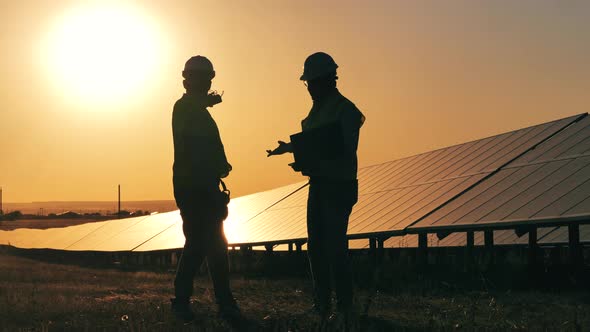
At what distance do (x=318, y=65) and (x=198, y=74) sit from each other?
1128 mm

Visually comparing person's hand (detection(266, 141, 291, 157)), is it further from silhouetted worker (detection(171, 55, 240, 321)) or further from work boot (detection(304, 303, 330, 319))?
work boot (detection(304, 303, 330, 319))

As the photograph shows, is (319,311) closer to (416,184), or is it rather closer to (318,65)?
(318,65)

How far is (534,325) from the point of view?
6473mm

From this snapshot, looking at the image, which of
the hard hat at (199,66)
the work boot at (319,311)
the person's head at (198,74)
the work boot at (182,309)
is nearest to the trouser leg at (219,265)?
the work boot at (182,309)

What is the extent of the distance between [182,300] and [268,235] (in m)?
13.2

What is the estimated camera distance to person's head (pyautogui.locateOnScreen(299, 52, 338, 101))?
23.8 ft

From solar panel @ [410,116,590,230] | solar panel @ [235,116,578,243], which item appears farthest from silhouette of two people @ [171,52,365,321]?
solar panel @ [235,116,578,243]

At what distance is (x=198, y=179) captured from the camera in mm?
7547

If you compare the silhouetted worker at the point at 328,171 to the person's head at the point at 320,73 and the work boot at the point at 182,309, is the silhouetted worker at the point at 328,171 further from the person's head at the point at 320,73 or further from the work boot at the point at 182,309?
the work boot at the point at 182,309

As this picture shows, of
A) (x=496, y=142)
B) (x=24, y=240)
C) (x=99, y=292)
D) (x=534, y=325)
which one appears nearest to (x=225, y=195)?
(x=534, y=325)

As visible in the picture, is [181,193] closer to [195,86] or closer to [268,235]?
[195,86]

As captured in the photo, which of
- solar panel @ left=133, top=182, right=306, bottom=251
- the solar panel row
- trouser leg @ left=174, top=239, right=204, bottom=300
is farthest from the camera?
solar panel @ left=133, top=182, right=306, bottom=251

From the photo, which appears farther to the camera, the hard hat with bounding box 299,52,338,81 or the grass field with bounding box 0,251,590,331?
the hard hat with bounding box 299,52,338,81

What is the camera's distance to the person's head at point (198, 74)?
7707 mm
